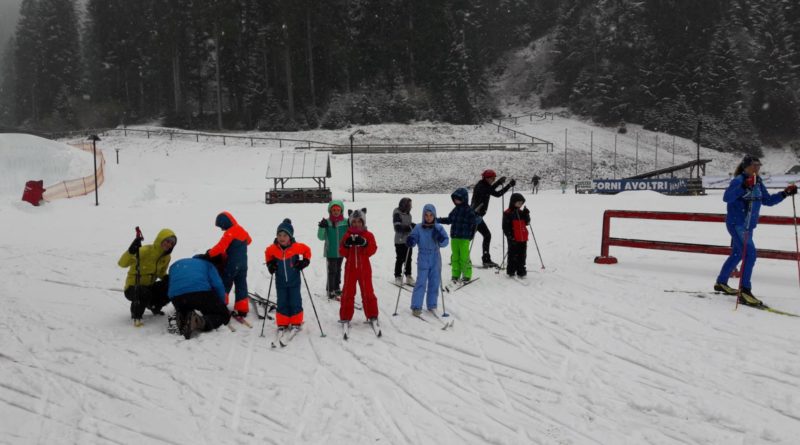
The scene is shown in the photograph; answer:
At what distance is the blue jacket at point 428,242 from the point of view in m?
6.82

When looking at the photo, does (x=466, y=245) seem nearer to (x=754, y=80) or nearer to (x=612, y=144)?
(x=612, y=144)

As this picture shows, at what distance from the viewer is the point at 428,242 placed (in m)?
6.88

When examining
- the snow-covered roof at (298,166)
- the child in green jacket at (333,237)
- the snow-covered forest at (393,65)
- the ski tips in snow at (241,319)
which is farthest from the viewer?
the snow-covered forest at (393,65)

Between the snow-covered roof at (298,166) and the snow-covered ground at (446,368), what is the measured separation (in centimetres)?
1756

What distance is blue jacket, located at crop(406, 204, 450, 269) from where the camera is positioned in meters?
6.82

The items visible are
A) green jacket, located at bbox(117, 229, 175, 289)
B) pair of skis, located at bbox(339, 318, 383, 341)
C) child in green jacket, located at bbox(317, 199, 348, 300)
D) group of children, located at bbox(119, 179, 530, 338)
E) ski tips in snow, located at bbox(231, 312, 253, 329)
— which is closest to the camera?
pair of skis, located at bbox(339, 318, 383, 341)

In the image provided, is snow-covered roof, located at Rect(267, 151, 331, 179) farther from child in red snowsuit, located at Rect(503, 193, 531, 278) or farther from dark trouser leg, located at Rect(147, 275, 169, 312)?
dark trouser leg, located at Rect(147, 275, 169, 312)

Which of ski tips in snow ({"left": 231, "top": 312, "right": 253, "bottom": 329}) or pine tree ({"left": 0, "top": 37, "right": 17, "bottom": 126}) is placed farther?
pine tree ({"left": 0, "top": 37, "right": 17, "bottom": 126})

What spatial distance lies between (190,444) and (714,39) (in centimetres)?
6992

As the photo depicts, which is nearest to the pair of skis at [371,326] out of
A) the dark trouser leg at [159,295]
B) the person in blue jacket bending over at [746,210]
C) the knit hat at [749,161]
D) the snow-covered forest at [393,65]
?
the dark trouser leg at [159,295]

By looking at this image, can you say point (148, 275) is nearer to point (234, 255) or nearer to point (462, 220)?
point (234, 255)

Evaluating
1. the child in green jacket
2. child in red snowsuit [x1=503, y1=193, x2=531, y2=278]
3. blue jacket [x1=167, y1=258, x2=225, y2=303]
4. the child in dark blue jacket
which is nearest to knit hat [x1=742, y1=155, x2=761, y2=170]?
child in red snowsuit [x1=503, y1=193, x2=531, y2=278]

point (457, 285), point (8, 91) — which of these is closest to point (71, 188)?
point (457, 285)

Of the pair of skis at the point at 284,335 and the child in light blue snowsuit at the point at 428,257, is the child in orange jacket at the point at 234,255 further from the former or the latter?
the child in light blue snowsuit at the point at 428,257
